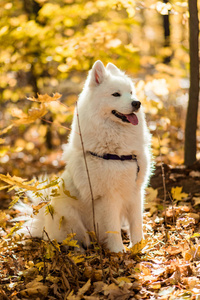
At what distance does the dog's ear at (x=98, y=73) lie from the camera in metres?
2.93

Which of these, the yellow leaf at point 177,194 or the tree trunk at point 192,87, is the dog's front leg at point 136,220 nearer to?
the yellow leaf at point 177,194

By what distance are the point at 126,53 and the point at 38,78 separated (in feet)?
9.55

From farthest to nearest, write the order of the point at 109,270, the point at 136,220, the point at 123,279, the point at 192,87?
1. the point at 192,87
2. the point at 136,220
3. the point at 109,270
4. the point at 123,279

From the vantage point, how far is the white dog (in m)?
2.87

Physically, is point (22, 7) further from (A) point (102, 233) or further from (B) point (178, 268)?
(B) point (178, 268)

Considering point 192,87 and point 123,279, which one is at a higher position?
point 192,87

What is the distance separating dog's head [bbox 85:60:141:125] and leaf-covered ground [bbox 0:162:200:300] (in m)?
1.15

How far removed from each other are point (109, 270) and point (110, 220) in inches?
20.9

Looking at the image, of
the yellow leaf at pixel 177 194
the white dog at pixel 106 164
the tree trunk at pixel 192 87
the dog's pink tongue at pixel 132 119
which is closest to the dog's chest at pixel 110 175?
the white dog at pixel 106 164

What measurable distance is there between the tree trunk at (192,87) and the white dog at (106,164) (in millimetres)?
1718

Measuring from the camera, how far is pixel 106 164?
113 inches

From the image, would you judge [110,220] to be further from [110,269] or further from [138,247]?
[110,269]

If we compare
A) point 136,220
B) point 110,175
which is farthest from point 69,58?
point 136,220

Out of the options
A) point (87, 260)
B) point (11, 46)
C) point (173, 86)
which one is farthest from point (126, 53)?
point (87, 260)
